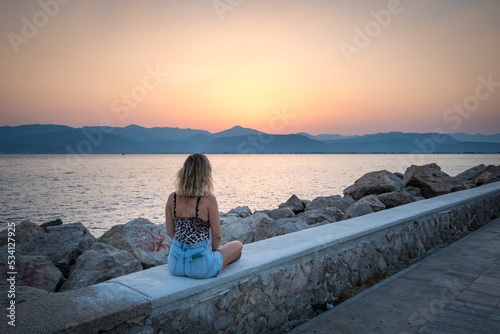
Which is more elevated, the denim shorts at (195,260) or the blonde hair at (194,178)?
the blonde hair at (194,178)

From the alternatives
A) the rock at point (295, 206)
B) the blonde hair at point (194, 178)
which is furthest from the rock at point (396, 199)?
the blonde hair at point (194, 178)

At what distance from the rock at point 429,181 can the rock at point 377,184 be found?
0.44m

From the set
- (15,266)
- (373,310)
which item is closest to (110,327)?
(15,266)

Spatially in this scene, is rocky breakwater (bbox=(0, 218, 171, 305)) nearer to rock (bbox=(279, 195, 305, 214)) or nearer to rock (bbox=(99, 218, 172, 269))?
rock (bbox=(99, 218, 172, 269))

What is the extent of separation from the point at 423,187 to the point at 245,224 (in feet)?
20.4

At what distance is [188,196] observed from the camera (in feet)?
10.3

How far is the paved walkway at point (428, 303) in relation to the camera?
11.0 ft

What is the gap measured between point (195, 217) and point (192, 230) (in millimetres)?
114

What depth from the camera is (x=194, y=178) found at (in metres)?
3.09

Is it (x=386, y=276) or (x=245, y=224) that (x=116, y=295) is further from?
(x=245, y=224)

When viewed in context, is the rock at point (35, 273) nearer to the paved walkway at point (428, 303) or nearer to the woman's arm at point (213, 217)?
the woman's arm at point (213, 217)

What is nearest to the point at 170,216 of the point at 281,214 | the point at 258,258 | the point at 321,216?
the point at 258,258

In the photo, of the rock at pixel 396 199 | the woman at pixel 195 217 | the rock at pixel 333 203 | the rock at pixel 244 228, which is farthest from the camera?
the rock at pixel 333 203

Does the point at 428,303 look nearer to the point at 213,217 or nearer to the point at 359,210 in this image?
the point at 213,217
